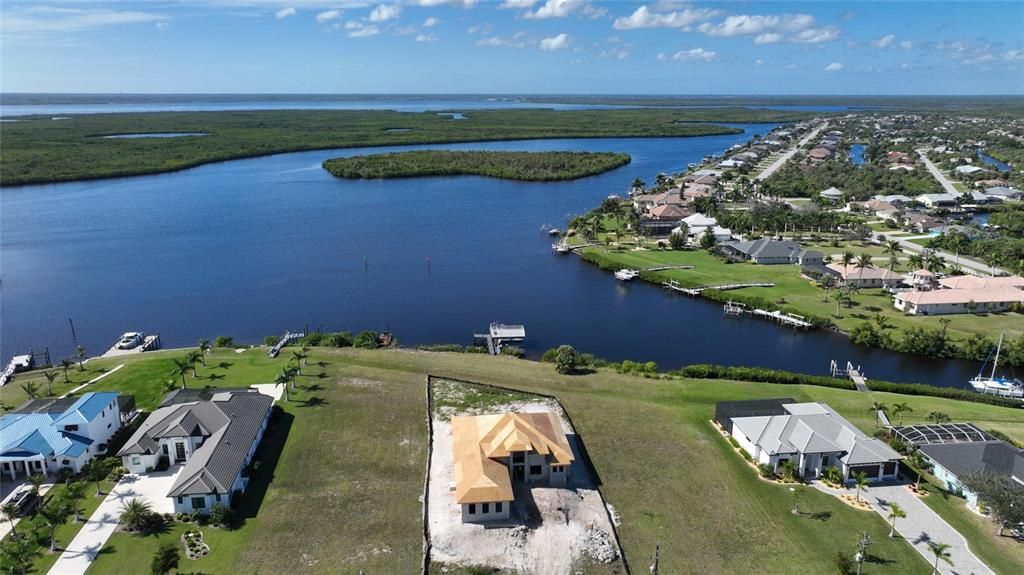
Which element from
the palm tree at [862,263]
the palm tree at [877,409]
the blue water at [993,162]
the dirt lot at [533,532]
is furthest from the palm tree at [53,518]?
the blue water at [993,162]

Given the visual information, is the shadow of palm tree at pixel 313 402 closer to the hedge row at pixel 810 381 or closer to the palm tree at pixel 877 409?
the hedge row at pixel 810 381

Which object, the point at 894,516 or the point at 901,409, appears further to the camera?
the point at 901,409

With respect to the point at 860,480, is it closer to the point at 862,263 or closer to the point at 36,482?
the point at 862,263

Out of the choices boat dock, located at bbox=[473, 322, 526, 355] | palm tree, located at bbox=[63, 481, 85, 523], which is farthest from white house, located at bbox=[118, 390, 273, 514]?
boat dock, located at bbox=[473, 322, 526, 355]

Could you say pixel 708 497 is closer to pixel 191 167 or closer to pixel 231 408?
pixel 231 408

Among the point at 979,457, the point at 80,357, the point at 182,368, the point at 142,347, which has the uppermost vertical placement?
the point at 182,368

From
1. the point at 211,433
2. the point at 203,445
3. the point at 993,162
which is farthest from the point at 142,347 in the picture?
the point at 993,162

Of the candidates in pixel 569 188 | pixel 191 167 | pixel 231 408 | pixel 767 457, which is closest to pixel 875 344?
Answer: pixel 767 457
